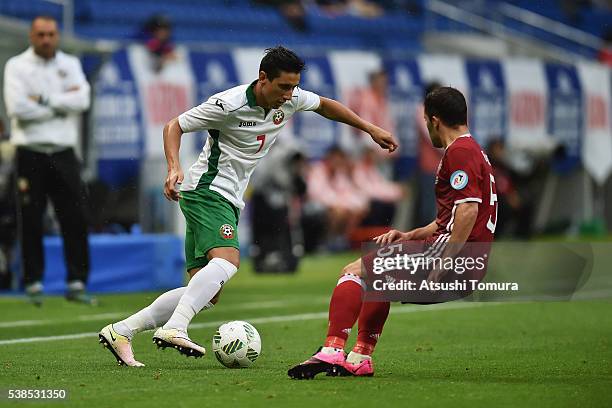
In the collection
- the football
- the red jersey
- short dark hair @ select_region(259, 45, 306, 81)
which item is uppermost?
short dark hair @ select_region(259, 45, 306, 81)

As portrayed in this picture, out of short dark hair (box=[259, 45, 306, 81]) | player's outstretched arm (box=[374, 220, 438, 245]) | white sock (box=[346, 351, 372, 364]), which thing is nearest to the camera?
player's outstretched arm (box=[374, 220, 438, 245])

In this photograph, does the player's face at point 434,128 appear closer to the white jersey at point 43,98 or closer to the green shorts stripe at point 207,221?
the green shorts stripe at point 207,221

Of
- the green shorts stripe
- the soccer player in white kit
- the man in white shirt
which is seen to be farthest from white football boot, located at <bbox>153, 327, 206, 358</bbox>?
the man in white shirt

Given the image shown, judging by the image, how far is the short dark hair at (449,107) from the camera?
740cm

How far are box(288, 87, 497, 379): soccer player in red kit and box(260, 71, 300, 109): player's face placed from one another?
80cm

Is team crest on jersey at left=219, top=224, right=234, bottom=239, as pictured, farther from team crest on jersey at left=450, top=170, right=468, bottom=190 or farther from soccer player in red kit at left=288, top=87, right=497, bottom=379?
team crest on jersey at left=450, top=170, right=468, bottom=190

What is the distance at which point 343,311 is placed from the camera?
23.4ft

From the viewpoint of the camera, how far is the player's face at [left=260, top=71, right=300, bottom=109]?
773 centimetres

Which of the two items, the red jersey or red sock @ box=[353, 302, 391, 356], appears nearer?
the red jersey

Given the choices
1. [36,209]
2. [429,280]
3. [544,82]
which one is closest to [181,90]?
[36,209]

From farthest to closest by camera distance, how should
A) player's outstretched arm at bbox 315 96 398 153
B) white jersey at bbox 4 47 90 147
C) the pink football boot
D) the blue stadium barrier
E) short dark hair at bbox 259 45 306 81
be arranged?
the blue stadium barrier
white jersey at bbox 4 47 90 147
player's outstretched arm at bbox 315 96 398 153
short dark hair at bbox 259 45 306 81
the pink football boot

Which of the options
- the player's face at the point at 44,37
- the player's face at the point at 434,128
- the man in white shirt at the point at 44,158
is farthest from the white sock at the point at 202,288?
the player's face at the point at 44,37

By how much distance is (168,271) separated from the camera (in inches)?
571

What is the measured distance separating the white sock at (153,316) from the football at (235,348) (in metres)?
0.33
